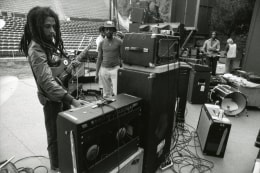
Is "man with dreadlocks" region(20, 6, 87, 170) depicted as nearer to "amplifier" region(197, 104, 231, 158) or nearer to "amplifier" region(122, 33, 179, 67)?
"amplifier" region(122, 33, 179, 67)

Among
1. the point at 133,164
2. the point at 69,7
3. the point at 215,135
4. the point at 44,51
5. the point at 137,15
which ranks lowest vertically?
the point at 215,135

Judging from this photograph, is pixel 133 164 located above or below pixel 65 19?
below

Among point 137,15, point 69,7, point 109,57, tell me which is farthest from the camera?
point 69,7

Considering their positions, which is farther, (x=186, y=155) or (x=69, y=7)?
(x=69, y=7)

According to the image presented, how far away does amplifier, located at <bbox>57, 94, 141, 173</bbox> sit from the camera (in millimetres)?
1161

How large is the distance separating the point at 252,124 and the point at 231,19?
538 inches

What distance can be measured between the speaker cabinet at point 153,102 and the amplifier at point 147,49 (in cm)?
9

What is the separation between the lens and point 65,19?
59.7 feet

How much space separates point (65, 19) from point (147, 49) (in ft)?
61.0

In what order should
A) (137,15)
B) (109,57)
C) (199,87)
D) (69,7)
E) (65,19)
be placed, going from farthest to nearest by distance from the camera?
(69,7)
(65,19)
(137,15)
(199,87)
(109,57)

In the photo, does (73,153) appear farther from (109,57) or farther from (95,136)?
(109,57)

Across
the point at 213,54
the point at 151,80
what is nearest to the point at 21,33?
the point at 213,54

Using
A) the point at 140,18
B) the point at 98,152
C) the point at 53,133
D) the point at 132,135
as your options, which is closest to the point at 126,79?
the point at 132,135

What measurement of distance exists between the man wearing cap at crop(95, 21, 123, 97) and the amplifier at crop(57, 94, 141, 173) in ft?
6.97
